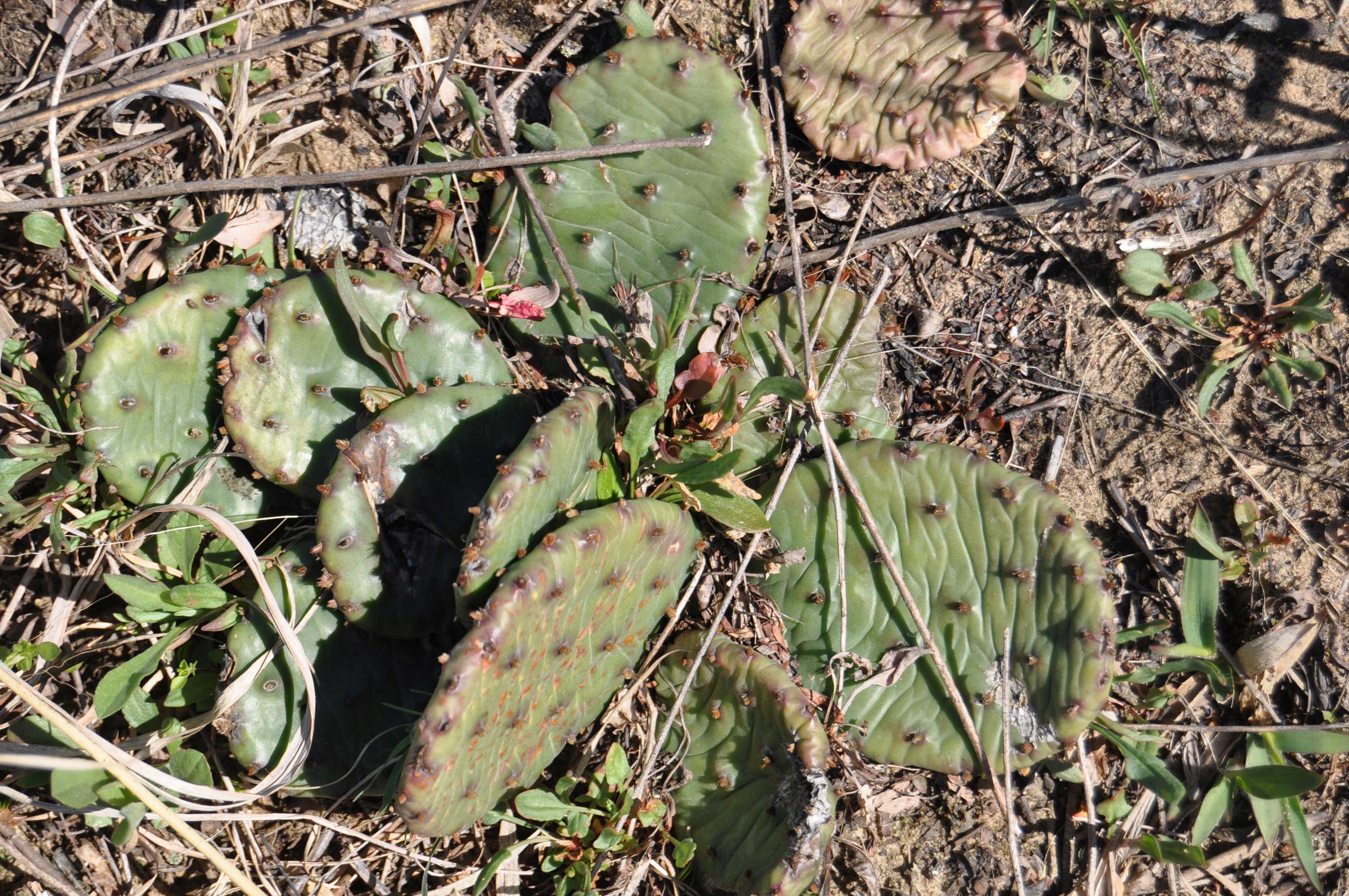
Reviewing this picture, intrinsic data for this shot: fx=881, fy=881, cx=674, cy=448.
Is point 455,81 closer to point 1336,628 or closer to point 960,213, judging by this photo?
point 960,213

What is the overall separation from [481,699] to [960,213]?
203 cm

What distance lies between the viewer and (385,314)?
2.13 m

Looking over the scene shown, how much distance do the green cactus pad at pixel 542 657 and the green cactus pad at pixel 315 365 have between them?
66 cm

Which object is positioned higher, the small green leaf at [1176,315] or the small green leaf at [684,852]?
the small green leaf at [1176,315]

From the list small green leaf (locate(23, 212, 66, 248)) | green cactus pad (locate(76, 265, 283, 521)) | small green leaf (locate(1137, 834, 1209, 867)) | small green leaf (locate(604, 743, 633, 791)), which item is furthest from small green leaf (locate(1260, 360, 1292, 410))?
small green leaf (locate(23, 212, 66, 248))

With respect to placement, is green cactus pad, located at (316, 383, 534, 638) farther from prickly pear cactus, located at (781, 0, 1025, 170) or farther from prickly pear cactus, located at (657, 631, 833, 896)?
prickly pear cactus, located at (781, 0, 1025, 170)

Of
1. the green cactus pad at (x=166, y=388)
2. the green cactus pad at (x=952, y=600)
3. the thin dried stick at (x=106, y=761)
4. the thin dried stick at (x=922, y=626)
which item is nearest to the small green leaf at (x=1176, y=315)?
the green cactus pad at (x=952, y=600)

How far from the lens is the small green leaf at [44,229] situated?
91.3 inches

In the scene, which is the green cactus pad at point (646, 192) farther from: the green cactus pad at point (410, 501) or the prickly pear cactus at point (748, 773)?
the prickly pear cactus at point (748, 773)

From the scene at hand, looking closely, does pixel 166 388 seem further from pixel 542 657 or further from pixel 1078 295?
pixel 1078 295

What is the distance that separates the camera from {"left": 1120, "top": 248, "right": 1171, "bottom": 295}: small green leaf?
2.63m

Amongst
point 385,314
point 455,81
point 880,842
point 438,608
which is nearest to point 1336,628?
point 880,842

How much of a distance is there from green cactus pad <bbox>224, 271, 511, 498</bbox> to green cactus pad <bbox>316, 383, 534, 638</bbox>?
0.14 m

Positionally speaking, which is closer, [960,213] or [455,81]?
[455,81]
